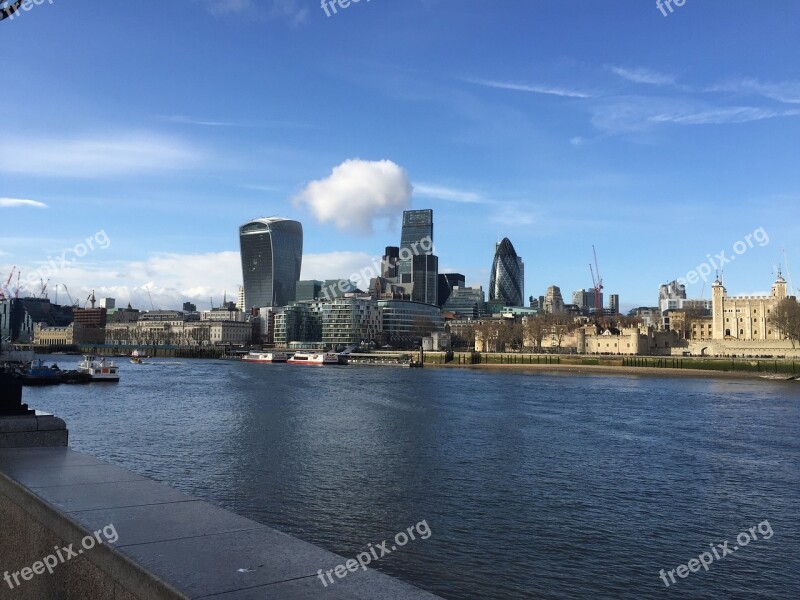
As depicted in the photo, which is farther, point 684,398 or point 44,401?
point 684,398

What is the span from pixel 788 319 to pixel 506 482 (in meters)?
126

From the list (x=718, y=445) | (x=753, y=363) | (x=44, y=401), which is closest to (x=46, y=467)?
(x=718, y=445)

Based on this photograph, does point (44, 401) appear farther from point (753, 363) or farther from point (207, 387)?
point (753, 363)

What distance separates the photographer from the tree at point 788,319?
125m

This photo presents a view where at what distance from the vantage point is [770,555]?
16828mm

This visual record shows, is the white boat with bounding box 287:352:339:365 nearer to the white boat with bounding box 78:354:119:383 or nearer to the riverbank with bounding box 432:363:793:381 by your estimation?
the riverbank with bounding box 432:363:793:381

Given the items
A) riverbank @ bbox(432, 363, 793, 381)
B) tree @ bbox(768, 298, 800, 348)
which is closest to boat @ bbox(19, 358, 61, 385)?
riverbank @ bbox(432, 363, 793, 381)

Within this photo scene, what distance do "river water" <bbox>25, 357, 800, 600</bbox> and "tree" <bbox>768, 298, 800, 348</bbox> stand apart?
3452 inches

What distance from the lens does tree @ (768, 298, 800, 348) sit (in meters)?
125

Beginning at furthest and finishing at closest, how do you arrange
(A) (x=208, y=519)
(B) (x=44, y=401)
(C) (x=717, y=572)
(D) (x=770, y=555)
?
(B) (x=44, y=401) → (D) (x=770, y=555) → (C) (x=717, y=572) → (A) (x=208, y=519)

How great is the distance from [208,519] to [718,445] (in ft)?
108

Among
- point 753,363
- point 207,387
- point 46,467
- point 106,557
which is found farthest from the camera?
point 753,363

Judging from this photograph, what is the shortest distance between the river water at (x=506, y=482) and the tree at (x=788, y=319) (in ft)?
288

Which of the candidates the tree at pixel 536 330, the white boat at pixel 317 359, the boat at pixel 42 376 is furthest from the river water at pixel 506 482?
the tree at pixel 536 330
